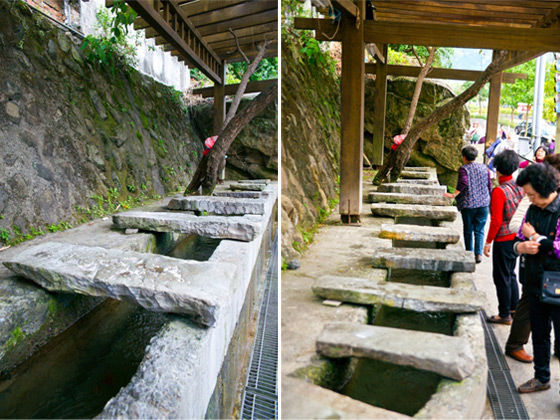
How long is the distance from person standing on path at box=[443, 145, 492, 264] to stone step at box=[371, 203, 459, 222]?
752 mm

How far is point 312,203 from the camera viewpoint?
5.63m

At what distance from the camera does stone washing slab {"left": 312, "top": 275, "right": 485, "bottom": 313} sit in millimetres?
2623

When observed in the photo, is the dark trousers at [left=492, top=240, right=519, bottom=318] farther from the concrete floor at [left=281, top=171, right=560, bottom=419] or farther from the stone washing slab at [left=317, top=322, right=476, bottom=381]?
the stone washing slab at [left=317, top=322, right=476, bottom=381]

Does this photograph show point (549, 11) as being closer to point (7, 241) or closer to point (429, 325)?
point (429, 325)

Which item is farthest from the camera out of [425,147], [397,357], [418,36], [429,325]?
[425,147]

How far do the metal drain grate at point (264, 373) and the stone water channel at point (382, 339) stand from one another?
0.51 m

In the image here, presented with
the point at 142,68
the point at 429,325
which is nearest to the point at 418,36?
the point at 429,325

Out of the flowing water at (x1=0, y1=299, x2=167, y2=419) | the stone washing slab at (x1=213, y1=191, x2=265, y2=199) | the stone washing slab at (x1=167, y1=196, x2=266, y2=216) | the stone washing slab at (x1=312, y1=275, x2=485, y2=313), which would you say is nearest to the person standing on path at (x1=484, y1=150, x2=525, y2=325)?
the stone washing slab at (x1=312, y1=275, x2=485, y2=313)

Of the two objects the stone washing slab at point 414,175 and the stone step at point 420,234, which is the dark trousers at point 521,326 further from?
the stone washing slab at point 414,175

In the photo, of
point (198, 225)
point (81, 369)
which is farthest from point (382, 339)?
point (198, 225)

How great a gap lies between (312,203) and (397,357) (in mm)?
3715

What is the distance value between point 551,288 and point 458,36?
3.42 m

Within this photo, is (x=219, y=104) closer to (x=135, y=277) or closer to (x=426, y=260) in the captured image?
(x=426, y=260)

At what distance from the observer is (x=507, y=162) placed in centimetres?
361
